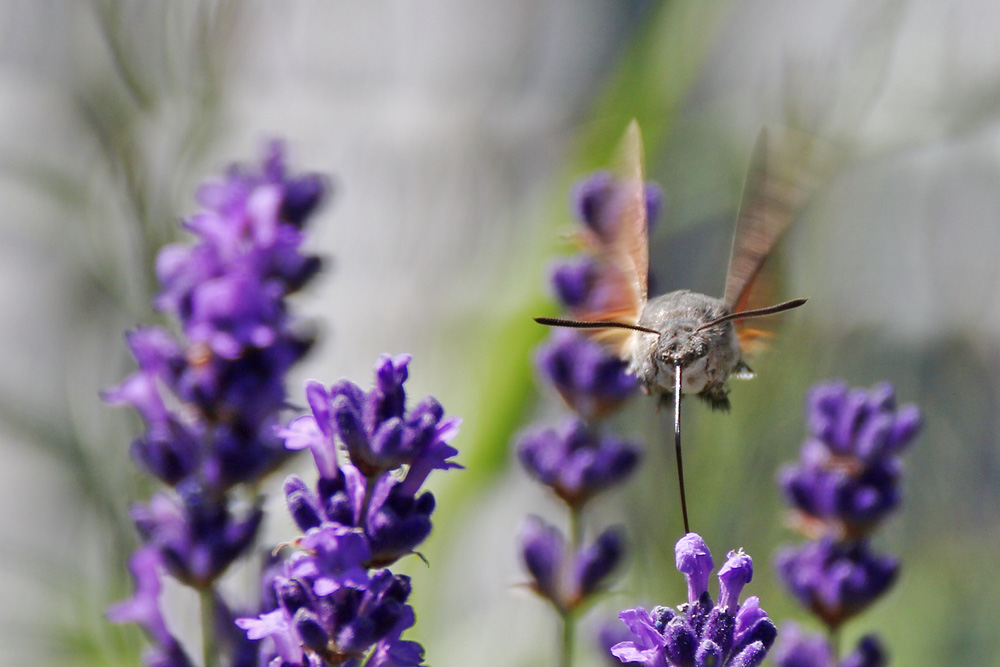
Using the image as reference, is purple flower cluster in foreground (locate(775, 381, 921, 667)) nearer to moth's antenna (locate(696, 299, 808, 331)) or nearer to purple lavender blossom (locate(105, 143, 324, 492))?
moth's antenna (locate(696, 299, 808, 331))

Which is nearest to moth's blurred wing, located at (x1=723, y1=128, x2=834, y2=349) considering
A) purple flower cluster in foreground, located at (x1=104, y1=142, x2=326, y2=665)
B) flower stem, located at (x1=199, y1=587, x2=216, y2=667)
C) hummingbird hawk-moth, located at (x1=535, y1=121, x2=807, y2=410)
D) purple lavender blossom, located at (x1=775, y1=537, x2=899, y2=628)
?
hummingbird hawk-moth, located at (x1=535, y1=121, x2=807, y2=410)

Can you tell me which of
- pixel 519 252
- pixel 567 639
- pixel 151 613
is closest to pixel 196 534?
pixel 151 613

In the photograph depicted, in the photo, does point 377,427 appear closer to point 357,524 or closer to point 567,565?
point 357,524

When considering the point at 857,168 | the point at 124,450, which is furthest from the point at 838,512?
the point at 124,450

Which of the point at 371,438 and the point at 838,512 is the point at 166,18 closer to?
the point at 371,438

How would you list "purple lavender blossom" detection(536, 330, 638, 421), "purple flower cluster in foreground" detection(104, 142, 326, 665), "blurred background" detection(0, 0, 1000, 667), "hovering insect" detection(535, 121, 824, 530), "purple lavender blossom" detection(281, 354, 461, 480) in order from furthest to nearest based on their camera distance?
1. "blurred background" detection(0, 0, 1000, 667)
2. "purple lavender blossom" detection(536, 330, 638, 421)
3. "purple flower cluster in foreground" detection(104, 142, 326, 665)
4. "hovering insect" detection(535, 121, 824, 530)
5. "purple lavender blossom" detection(281, 354, 461, 480)
